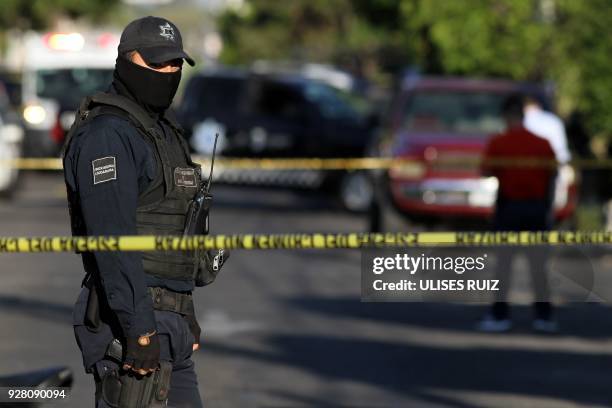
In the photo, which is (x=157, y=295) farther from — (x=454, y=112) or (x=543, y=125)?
(x=454, y=112)

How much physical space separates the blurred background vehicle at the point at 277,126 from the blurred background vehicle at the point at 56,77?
15.9ft

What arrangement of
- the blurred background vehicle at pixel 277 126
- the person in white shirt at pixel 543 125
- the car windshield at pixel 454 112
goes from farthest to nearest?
the blurred background vehicle at pixel 277 126 → the car windshield at pixel 454 112 → the person in white shirt at pixel 543 125

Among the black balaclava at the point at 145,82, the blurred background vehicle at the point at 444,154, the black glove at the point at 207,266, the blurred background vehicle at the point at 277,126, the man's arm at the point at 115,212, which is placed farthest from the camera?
the blurred background vehicle at the point at 277,126

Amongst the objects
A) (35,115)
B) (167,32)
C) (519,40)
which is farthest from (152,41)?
(35,115)

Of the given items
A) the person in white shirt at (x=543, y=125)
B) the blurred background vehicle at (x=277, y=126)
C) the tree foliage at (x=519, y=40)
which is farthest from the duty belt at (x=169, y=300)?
the blurred background vehicle at (x=277, y=126)

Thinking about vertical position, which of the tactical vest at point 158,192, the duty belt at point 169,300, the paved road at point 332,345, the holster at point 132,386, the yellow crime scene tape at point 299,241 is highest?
the tactical vest at point 158,192

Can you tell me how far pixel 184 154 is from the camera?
5039 mm

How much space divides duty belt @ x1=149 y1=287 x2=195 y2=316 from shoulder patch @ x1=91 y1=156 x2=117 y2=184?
41 cm

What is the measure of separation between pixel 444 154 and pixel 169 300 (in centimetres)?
1170

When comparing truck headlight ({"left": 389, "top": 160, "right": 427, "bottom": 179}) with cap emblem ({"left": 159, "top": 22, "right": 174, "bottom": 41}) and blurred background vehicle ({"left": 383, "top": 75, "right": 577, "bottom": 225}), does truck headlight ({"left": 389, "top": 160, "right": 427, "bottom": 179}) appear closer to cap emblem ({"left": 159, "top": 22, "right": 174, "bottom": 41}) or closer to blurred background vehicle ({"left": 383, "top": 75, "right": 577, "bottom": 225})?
blurred background vehicle ({"left": 383, "top": 75, "right": 577, "bottom": 225})

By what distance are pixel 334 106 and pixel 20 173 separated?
521 centimetres

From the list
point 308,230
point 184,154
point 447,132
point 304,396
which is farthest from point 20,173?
point 184,154

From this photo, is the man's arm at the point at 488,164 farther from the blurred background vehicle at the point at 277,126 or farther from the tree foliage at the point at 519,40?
the blurred background vehicle at the point at 277,126

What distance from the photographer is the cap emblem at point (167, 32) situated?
16.1 ft
